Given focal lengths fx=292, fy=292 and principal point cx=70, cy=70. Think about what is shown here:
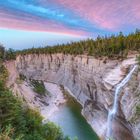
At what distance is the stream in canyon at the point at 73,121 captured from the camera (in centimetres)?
3988

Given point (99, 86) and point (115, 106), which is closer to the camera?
point (115, 106)

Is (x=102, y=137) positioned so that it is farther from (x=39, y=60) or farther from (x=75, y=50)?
(x=39, y=60)

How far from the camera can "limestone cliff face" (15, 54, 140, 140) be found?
33.9m

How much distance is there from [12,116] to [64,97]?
5163 centimetres

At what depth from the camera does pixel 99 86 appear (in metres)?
45.3

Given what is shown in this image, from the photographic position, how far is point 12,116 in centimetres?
2125

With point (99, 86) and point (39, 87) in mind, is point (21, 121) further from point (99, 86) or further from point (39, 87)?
point (39, 87)

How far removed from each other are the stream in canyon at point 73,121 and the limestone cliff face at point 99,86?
3.84 ft

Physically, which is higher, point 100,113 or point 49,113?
point 100,113

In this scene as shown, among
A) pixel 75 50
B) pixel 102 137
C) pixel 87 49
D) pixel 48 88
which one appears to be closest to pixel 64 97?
pixel 48 88

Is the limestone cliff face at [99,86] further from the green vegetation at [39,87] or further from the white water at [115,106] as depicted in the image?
the green vegetation at [39,87]

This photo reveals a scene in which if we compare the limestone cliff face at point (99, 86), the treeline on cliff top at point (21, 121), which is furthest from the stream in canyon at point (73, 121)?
the treeline on cliff top at point (21, 121)

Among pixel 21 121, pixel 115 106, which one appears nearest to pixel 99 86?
pixel 115 106

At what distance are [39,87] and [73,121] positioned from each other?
97.2 feet
